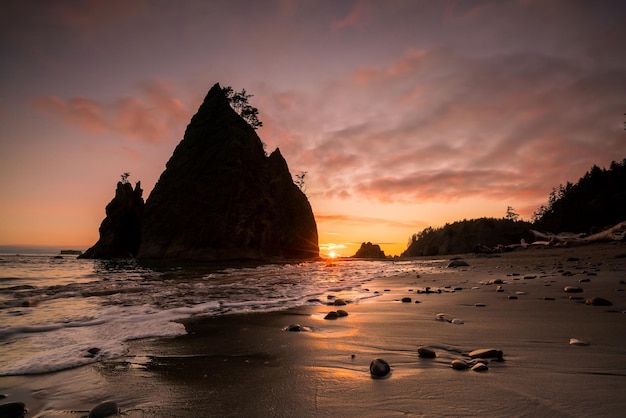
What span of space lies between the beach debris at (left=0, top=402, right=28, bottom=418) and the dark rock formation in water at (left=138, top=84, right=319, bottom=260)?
3924 cm

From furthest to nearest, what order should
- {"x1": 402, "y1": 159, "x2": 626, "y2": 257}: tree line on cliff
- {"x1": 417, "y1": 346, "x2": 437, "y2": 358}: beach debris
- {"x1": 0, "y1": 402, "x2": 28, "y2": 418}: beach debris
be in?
1. {"x1": 402, "y1": 159, "x2": 626, "y2": 257}: tree line on cliff
2. {"x1": 417, "y1": 346, "x2": 437, "y2": 358}: beach debris
3. {"x1": 0, "y1": 402, "x2": 28, "y2": 418}: beach debris

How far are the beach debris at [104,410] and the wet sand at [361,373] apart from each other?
0.19 ft

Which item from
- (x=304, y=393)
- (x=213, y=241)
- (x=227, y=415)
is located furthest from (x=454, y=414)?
(x=213, y=241)

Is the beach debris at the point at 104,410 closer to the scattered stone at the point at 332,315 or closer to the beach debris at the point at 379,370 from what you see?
the beach debris at the point at 379,370

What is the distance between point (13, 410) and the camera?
1.86 metres

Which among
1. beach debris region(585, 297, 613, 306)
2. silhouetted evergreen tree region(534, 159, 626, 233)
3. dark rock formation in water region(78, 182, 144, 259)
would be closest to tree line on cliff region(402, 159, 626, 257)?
silhouetted evergreen tree region(534, 159, 626, 233)

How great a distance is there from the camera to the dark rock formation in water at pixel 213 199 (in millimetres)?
40781

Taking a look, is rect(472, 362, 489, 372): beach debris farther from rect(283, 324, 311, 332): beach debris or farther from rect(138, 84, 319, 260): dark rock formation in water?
rect(138, 84, 319, 260): dark rock formation in water

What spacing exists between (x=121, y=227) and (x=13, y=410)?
53314 mm

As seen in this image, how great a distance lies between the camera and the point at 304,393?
1961 millimetres

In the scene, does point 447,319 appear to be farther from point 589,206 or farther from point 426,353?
point 589,206

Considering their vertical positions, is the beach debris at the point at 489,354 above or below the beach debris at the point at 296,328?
above

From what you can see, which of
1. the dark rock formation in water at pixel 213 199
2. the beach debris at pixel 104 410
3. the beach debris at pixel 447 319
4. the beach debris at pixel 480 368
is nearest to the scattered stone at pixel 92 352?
the beach debris at pixel 104 410

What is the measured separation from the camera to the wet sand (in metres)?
1.72
